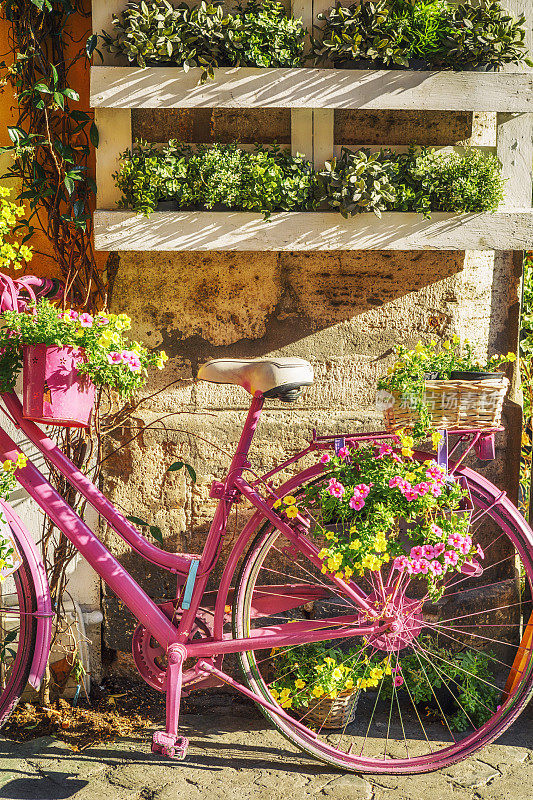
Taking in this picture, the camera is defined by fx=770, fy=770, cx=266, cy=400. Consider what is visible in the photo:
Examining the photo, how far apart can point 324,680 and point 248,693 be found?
0.32m

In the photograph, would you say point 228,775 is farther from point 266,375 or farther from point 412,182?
point 412,182

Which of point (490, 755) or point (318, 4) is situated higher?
point (318, 4)

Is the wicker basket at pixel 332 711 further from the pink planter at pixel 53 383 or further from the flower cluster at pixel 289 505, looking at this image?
the pink planter at pixel 53 383

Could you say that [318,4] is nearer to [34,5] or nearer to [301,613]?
[34,5]

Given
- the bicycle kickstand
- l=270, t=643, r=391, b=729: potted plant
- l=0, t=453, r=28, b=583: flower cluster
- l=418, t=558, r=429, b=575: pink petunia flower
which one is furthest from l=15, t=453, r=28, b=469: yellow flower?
l=418, t=558, r=429, b=575: pink petunia flower

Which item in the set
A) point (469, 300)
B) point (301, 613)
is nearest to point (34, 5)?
point (469, 300)

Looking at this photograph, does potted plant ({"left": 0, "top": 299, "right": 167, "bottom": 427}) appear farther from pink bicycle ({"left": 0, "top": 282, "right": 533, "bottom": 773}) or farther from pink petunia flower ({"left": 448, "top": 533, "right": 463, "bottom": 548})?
pink petunia flower ({"left": 448, "top": 533, "right": 463, "bottom": 548})

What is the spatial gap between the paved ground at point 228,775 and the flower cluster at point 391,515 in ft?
2.60

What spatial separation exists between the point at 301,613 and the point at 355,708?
0.45 m

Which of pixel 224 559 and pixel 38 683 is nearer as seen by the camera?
pixel 38 683

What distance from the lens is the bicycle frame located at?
279cm

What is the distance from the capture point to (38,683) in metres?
2.79

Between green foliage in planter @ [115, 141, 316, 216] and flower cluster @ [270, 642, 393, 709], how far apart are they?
1.76 meters

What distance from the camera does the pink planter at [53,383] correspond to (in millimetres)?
2566
